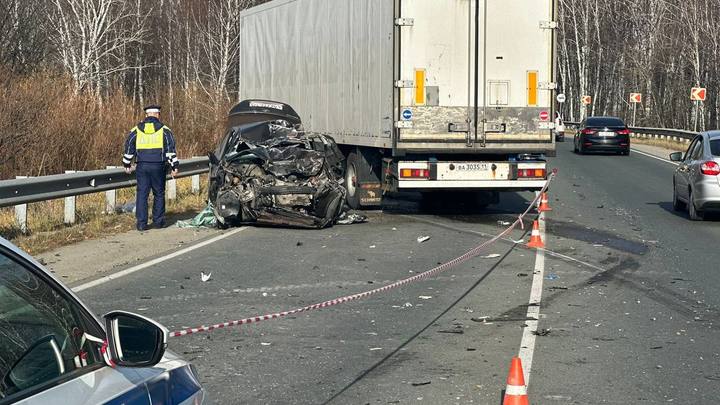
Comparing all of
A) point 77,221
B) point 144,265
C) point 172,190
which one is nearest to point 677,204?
point 172,190

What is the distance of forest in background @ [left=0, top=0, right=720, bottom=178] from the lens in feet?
75.0

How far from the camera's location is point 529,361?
7965mm

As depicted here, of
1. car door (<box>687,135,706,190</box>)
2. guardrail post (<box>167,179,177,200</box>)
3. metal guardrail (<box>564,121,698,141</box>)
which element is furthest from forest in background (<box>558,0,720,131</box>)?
guardrail post (<box>167,179,177,200</box>)

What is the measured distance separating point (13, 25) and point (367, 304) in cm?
2177

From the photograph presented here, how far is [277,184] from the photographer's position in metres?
16.9

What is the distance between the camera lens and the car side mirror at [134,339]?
3230 millimetres

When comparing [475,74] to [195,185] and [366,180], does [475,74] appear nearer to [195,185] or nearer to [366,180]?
[366,180]

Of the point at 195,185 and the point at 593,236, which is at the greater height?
the point at 195,185

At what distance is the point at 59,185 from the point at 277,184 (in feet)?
10.3

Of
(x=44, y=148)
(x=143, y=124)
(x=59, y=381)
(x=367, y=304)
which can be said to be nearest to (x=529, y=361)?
(x=367, y=304)

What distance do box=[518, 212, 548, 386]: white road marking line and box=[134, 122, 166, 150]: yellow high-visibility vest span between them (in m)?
5.73

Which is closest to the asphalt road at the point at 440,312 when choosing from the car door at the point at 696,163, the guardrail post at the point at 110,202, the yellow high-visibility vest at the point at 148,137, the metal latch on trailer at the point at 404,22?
the car door at the point at 696,163

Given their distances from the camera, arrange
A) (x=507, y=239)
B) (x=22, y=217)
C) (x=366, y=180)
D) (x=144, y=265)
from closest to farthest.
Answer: (x=144, y=265) → (x=22, y=217) → (x=507, y=239) → (x=366, y=180)

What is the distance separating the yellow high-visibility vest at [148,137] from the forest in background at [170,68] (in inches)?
A: 203
